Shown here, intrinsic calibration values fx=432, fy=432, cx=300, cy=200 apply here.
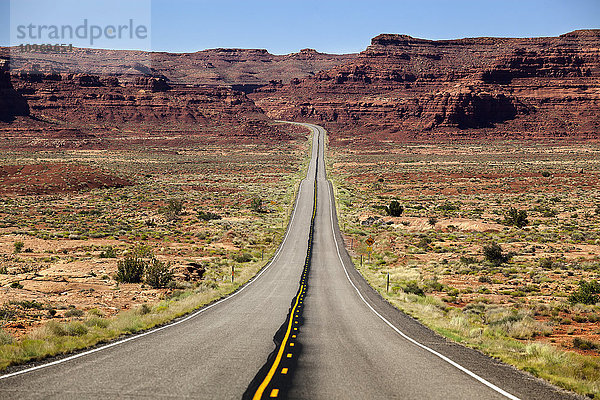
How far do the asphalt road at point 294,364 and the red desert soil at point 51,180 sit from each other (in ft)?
184

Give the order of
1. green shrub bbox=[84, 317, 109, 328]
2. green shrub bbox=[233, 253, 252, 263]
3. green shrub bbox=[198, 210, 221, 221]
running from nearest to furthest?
green shrub bbox=[84, 317, 109, 328]
green shrub bbox=[233, 253, 252, 263]
green shrub bbox=[198, 210, 221, 221]

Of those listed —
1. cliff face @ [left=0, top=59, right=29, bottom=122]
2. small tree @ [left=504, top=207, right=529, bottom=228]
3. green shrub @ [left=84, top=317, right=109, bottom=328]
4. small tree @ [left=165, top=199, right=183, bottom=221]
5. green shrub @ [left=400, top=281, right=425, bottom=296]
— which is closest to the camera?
green shrub @ [left=84, top=317, right=109, bottom=328]

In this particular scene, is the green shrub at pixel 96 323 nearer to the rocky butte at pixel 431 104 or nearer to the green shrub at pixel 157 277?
the green shrub at pixel 157 277

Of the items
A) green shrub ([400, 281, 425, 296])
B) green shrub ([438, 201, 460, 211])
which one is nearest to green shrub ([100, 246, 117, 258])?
green shrub ([400, 281, 425, 296])

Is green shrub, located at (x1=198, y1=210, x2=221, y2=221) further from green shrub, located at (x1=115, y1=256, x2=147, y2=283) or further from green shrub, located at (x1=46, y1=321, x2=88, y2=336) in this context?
green shrub, located at (x1=46, y1=321, x2=88, y2=336)

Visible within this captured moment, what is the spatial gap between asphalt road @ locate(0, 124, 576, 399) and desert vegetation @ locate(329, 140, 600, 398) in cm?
159

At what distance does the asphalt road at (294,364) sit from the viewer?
8523mm

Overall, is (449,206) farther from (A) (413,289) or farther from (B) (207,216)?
(A) (413,289)

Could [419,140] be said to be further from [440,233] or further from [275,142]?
[440,233]

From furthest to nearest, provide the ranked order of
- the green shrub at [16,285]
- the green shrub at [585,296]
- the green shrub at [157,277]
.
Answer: the green shrub at [157,277], the green shrub at [16,285], the green shrub at [585,296]

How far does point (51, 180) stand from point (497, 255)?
6603 centimetres

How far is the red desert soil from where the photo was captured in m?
62.9

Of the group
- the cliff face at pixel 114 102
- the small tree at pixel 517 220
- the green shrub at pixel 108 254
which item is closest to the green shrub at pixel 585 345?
the green shrub at pixel 108 254

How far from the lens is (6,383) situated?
330 inches
